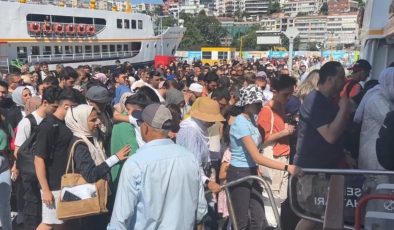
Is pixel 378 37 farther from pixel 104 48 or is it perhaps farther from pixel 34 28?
pixel 104 48

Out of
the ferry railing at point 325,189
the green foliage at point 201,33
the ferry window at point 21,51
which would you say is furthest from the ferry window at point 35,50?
the green foliage at point 201,33

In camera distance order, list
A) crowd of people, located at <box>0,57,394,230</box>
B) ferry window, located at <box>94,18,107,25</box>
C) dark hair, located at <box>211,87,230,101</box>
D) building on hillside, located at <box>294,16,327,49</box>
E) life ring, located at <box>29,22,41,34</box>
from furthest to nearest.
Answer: building on hillside, located at <box>294,16,327,49</box> → ferry window, located at <box>94,18,107,25</box> → life ring, located at <box>29,22,41,34</box> → dark hair, located at <box>211,87,230,101</box> → crowd of people, located at <box>0,57,394,230</box>

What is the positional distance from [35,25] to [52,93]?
26.6 m

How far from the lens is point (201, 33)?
11569 centimetres

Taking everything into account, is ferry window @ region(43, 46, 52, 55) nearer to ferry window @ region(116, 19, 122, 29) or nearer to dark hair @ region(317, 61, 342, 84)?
ferry window @ region(116, 19, 122, 29)

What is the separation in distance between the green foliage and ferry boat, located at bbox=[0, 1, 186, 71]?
64.3m

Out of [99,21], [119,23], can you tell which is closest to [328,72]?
[99,21]

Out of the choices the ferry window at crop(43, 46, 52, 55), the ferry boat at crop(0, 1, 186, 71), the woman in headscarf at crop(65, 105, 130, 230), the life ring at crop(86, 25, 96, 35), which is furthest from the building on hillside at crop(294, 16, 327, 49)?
the woman in headscarf at crop(65, 105, 130, 230)

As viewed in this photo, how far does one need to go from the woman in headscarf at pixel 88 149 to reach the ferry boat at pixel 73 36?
24758mm

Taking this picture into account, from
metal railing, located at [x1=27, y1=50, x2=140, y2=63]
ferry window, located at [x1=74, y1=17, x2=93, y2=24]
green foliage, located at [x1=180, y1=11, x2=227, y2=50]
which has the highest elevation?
ferry window, located at [x1=74, y1=17, x2=93, y2=24]

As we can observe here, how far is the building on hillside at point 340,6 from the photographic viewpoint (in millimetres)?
175125

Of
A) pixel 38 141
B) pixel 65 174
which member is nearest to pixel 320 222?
pixel 65 174

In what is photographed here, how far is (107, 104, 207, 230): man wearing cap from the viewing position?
2.74 m

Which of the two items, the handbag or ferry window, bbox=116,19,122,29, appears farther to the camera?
ferry window, bbox=116,19,122,29
